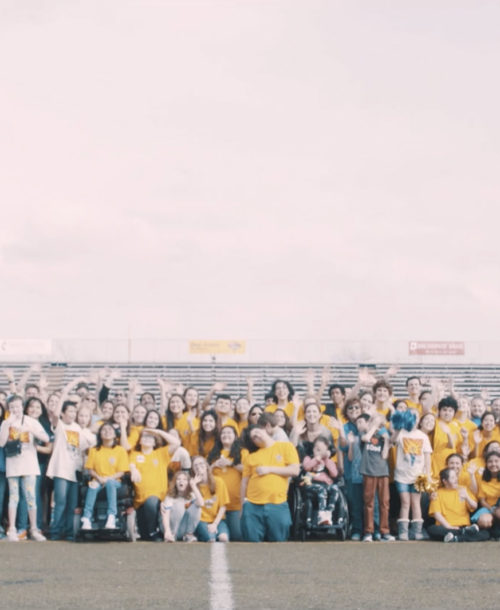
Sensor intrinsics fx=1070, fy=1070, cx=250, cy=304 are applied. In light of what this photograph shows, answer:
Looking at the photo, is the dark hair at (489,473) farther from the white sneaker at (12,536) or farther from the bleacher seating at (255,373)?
the bleacher seating at (255,373)

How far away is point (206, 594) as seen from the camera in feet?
23.4

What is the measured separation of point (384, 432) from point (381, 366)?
44661 millimetres

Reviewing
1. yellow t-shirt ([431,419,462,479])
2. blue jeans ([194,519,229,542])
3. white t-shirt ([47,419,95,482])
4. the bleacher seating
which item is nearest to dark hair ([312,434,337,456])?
yellow t-shirt ([431,419,462,479])

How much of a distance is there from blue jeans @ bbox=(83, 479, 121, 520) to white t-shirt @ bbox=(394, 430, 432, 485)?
326 cm

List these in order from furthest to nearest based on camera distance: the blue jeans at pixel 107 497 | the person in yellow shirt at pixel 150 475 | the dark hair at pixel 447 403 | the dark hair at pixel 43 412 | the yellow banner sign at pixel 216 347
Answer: the yellow banner sign at pixel 216 347
the dark hair at pixel 447 403
the dark hair at pixel 43 412
the person in yellow shirt at pixel 150 475
the blue jeans at pixel 107 497

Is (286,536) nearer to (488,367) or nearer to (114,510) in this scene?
(114,510)

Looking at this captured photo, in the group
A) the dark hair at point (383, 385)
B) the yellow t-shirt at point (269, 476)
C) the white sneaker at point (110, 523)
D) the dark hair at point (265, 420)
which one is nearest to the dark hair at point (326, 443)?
the yellow t-shirt at point (269, 476)

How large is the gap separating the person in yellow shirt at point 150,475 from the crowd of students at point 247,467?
0.01m

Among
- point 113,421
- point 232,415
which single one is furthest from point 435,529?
point 113,421

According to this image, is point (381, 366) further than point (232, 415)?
Yes

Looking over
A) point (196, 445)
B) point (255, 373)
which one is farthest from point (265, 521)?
point (255, 373)

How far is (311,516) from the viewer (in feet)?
39.3

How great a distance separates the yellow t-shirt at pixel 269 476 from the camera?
11727 mm

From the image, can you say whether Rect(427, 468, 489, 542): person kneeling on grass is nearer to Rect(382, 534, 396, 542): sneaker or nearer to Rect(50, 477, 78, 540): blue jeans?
Rect(382, 534, 396, 542): sneaker
